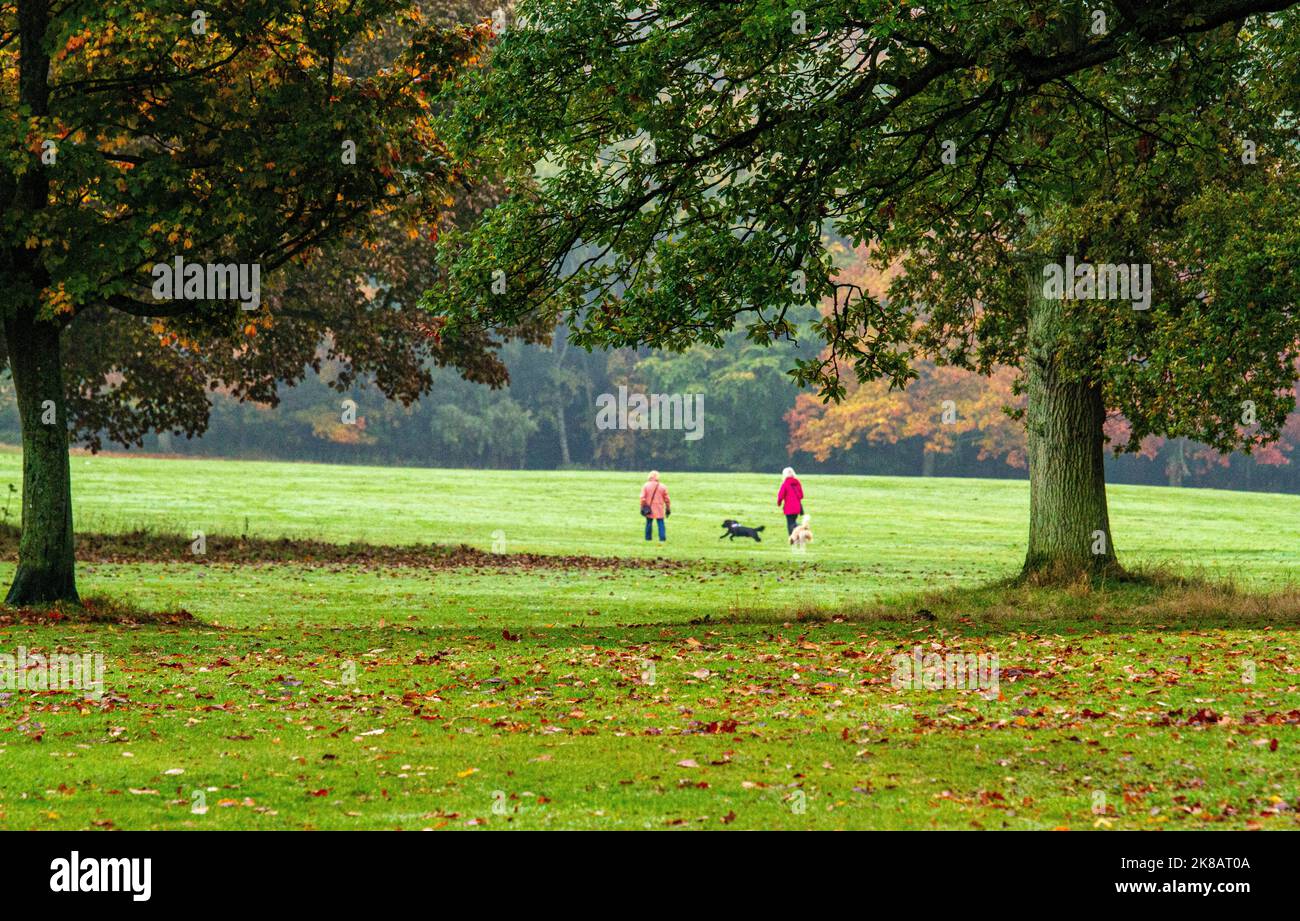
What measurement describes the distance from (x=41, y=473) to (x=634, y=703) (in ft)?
33.7

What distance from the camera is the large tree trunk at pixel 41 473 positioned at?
17.6m

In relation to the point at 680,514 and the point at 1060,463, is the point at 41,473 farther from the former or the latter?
the point at 680,514

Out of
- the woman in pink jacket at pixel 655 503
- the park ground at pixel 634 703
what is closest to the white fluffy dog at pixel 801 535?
the woman in pink jacket at pixel 655 503

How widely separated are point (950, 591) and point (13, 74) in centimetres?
1660

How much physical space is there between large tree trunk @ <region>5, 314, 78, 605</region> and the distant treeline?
58125 mm

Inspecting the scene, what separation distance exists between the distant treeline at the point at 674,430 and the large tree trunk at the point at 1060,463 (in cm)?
5299

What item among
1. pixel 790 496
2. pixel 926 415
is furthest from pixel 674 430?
pixel 790 496

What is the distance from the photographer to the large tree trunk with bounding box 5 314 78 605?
57.8 ft

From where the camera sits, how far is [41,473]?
17719 mm

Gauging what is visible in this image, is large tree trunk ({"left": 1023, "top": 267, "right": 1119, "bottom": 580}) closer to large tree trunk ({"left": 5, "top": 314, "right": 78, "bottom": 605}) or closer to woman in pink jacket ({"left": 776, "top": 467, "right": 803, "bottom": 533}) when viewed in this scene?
woman in pink jacket ({"left": 776, "top": 467, "right": 803, "bottom": 533})

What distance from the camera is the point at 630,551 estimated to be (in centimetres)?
3484

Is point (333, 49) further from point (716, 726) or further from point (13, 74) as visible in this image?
point (716, 726)

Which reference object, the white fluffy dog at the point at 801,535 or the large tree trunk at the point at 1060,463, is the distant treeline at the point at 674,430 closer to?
the white fluffy dog at the point at 801,535

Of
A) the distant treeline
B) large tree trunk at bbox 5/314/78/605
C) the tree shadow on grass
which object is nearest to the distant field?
the distant treeline
